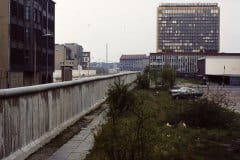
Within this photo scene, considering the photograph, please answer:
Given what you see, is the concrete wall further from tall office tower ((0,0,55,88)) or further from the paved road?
the paved road

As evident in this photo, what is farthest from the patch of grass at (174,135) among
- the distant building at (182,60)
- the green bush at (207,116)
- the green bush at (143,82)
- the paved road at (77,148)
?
the distant building at (182,60)

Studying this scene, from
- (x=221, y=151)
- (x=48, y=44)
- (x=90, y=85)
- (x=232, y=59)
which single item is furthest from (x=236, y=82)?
(x=221, y=151)

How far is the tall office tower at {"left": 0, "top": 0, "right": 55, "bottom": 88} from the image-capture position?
70125mm

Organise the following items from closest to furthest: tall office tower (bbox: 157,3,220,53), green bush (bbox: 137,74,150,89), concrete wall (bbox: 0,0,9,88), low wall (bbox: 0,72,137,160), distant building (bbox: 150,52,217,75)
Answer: low wall (bbox: 0,72,137,160) → green bush (bbox: 137,74,150,89) → concrete wall (bbox: 0,0,9,88) → distant building (bbox: 150,52,217,75) → tall office tower (bbox: 157,3,220,53)

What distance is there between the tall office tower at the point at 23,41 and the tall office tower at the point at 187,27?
88477 millimetres

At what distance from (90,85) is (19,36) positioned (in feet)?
186

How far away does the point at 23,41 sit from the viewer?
77750 mm

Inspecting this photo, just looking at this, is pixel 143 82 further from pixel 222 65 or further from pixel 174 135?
pixel 222 65

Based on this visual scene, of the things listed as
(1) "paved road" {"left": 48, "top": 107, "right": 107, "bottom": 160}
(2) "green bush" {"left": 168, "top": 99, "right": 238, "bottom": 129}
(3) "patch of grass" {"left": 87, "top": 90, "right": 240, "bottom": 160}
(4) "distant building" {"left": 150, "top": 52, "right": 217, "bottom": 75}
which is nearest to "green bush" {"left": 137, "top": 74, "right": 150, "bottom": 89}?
Answer: (3) "patch of grass" {"left": 87, "top": 90, "right": 240, "bottom": 160}

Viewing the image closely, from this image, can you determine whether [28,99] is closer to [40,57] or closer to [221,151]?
[221,151]

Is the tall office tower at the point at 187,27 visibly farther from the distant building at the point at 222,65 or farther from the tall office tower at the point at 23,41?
the tall office tower at the point at 23,41

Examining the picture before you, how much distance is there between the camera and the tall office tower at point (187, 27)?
587ft

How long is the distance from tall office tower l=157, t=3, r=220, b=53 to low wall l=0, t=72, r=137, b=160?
161264 mm

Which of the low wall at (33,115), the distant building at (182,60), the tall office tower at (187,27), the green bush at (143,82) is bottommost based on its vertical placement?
the green bush at (143,82)
